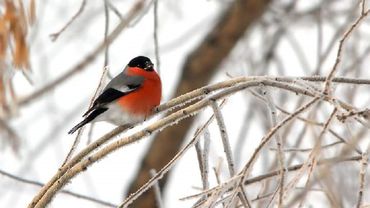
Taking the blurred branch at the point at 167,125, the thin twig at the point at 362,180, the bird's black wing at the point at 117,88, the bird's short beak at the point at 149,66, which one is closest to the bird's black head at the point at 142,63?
the bird's short beak at the point at 149,66

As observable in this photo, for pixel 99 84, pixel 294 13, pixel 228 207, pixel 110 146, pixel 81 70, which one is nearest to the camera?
pixel 228 207

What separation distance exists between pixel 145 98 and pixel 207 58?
253 cm

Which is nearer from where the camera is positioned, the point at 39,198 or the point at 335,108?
the point at 335,108

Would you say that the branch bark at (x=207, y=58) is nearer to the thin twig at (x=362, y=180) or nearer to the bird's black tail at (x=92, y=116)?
the bird's black tail at (x=92, y=116)

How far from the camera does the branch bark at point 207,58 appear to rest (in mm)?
5047

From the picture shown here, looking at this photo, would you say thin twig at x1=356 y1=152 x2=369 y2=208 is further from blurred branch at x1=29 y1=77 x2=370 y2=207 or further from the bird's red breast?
the bird's red breast

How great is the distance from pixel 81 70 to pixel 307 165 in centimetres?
330

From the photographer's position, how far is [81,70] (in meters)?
4.75

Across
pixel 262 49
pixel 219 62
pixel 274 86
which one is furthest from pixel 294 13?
pixel 274 86

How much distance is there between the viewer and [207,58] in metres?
5.16

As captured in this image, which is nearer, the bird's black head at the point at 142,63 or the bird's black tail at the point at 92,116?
the bird's black tail at the point at 92,116

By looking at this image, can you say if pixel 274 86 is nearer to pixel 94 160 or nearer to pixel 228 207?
pixel 228 207

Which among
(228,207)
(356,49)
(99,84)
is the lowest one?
(228,207)

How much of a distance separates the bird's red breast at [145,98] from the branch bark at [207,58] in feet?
7.31
